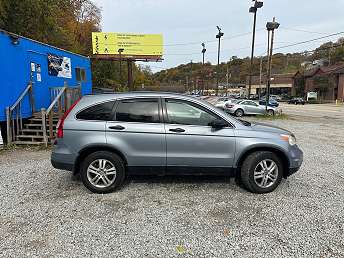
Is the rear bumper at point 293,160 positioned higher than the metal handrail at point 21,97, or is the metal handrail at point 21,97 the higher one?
the metal handrail at point 21,97

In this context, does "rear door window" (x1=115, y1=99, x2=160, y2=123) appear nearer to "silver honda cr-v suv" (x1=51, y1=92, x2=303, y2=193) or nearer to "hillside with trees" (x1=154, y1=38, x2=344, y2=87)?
"silver honda cr-v suv" (x1=51, y1=92, x2=303, y2=193)

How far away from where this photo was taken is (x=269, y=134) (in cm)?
470

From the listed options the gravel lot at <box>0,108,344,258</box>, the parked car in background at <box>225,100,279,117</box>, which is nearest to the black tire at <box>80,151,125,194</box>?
the gravel lot at <box>0,108,344,258</box>

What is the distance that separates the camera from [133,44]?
39.8 metres

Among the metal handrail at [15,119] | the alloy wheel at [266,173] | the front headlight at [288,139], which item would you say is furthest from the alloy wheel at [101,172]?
the metal handrail at [15,119]

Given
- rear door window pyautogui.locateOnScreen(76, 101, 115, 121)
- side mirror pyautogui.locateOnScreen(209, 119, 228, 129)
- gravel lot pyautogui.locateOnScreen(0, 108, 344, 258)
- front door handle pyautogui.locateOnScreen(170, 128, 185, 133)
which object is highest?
rear door window pyautogui.locateOnScreen(76, 101, 115, 121)

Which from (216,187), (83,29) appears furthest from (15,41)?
(83,29)

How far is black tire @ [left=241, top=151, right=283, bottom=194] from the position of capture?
4621 millimetres

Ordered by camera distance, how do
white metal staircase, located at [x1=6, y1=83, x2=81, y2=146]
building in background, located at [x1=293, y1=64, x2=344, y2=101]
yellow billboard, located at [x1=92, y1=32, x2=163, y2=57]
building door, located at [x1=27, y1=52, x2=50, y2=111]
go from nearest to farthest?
white metal staircase, located at [x1=6, y1=83, x2=81, y2=146]
building door, located at [x1=27, y1=52, x2=50, y2=111]
yellow billboard, located at [x1=92, y1=32, x2=163, y2=57]
building in background, located at [x1=293, y1=64, x2=344, y2=101]

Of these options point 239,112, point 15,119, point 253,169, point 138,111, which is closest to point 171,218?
point 253,169

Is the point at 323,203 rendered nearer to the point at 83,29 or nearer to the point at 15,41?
the point at 15,41

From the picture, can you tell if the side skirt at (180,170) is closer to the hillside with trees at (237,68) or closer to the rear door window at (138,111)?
the rear door window at (138,111)

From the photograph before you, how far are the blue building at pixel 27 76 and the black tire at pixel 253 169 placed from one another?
701cm

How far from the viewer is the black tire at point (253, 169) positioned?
4621 millimetres
